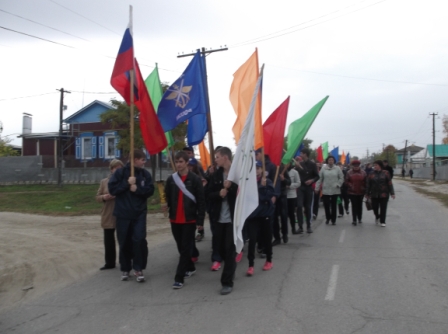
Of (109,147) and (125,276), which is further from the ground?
(109,147)

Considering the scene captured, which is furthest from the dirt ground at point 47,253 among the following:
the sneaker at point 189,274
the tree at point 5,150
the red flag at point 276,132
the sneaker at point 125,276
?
the tree at point 5,150

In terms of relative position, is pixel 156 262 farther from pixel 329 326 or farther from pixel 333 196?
pixel 333 196

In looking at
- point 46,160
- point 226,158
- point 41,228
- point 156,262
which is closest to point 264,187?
point 226,158

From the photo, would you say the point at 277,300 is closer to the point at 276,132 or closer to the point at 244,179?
the point at 244,179

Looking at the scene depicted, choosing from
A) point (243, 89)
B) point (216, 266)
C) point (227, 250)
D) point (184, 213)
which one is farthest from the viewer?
point (243, 89)

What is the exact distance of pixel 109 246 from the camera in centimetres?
746

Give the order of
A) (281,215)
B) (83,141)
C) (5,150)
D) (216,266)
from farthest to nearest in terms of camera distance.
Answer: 1. (5,150)
2. (83,141)
3. (281,215)
4. (216,266)

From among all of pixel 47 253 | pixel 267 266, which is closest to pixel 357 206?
pixel 267 266

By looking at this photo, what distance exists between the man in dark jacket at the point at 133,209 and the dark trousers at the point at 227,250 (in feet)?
3.59

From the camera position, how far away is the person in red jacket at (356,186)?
12.2 metres

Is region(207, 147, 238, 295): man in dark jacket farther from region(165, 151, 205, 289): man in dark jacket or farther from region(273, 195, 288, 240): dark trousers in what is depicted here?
region(273, 195, 288, 240): dark trousers

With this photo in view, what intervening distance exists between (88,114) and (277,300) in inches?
1632

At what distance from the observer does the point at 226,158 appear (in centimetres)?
627

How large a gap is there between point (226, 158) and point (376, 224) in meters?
7.37
